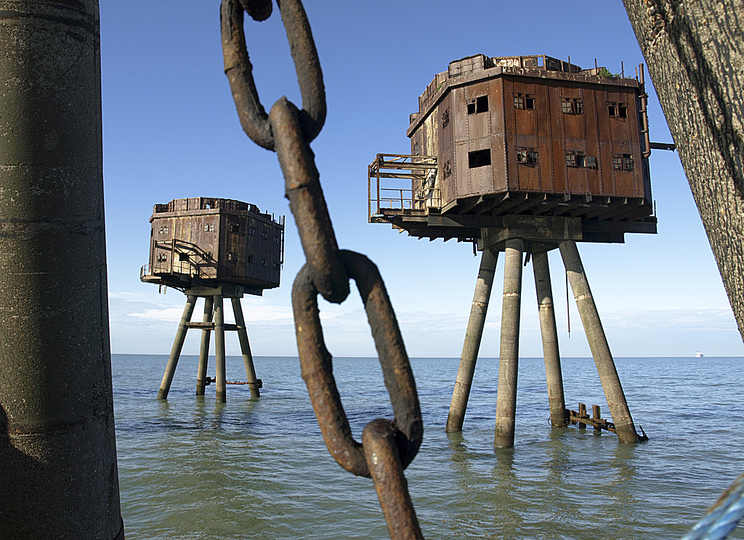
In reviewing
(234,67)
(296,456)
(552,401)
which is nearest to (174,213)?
(296,456)

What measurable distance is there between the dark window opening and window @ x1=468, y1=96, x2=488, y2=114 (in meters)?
1.27

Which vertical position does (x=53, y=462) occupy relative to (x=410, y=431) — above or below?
below

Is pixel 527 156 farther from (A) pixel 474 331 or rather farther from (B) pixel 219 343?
(B) pixel 219 343

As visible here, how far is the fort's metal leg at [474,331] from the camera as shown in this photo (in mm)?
17406

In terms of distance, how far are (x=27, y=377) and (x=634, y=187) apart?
17.5 meters

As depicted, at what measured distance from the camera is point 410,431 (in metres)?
1.17

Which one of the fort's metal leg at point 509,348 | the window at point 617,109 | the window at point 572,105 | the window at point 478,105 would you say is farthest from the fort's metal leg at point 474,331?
the window at point 617,109

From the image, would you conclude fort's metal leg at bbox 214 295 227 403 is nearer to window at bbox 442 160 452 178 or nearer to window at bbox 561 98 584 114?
window at bbox 442 160 452 178

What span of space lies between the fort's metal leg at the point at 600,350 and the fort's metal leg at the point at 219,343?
18.4 metres

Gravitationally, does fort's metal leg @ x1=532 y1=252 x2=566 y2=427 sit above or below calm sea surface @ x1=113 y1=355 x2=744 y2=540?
above

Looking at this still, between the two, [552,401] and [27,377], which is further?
[552,401]

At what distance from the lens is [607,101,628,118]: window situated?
691 inches

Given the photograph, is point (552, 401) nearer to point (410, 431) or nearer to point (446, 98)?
point (446, 98)

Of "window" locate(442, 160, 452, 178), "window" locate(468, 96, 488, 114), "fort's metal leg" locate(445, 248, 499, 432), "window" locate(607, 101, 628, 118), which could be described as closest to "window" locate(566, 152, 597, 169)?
"window" locate(607, 101, 628, 118)
